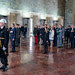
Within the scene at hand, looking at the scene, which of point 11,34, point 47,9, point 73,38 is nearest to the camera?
point 11,34

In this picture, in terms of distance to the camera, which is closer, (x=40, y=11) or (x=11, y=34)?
(x=11, y=34)

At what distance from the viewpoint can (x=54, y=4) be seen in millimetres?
26281

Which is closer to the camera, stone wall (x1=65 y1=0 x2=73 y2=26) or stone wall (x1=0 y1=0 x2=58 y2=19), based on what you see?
stone wall (x1=0 y1=0 x2=58 y2=19)

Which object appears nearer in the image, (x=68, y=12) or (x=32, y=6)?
(x=32, y=6)

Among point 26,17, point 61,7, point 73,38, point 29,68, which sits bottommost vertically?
point 29,68

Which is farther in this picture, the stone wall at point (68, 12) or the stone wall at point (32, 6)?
the stone wall at point (68, 12)

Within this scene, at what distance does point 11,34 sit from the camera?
9.55m

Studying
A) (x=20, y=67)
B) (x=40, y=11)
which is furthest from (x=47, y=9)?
(x=20, y=67)

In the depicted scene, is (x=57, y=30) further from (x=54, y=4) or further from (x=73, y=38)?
(x=54, y=4)

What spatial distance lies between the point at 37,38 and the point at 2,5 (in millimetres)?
5914

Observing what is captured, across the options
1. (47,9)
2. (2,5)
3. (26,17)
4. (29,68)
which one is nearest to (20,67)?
(29,68)

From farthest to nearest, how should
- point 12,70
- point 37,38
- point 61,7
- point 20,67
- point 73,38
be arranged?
1. point 61,7
2. point 37,38
3. point 73,38
4. point 20,67
5. point 12,70

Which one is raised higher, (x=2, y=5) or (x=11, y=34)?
(x=2, y=5)

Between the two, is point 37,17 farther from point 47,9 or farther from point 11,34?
point 11,34
